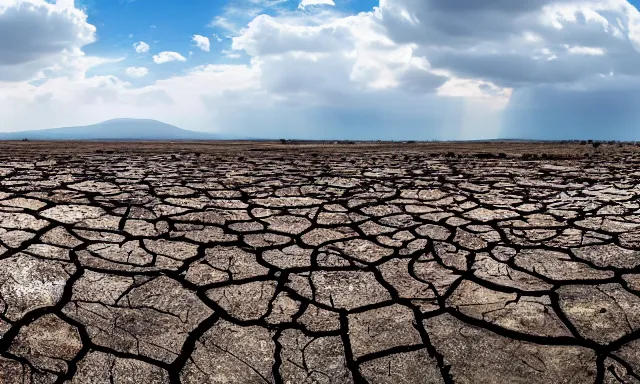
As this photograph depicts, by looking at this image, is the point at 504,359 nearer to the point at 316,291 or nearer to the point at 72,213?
the point at 316,291

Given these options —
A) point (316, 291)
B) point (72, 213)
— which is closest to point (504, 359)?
point (316, 291)

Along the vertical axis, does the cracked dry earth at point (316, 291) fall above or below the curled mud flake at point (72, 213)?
below

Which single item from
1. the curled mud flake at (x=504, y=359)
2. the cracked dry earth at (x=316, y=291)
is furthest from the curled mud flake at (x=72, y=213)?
the curled mud flake at (x=504, y=359)

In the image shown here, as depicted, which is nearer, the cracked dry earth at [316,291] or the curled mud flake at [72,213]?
the cracked dry earth at [316,291]

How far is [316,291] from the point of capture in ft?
8.25

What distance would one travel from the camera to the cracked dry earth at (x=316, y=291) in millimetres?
1888

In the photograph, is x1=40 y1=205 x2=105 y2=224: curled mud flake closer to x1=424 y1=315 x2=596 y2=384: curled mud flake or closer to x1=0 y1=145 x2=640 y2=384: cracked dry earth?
x1=0 y1=145 x2=640 y2=384: cracked dry earth

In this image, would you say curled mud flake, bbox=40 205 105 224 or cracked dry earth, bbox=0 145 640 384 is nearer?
cracked dry earth, bbox=0 145 640 384

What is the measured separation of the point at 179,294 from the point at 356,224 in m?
1.77

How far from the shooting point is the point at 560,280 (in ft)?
8.59

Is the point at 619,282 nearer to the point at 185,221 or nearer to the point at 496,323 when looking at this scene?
the point at 496,323

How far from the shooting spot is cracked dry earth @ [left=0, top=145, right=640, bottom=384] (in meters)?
1.89

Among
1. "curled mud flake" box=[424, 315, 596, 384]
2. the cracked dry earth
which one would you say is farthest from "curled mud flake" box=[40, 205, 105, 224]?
"curled mud flake" box=[424, 315, 596, 384]

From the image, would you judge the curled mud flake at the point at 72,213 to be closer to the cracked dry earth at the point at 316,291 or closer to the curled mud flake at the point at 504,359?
the cracked dry earth at the point at 316,291
